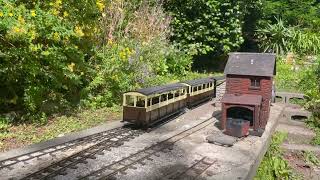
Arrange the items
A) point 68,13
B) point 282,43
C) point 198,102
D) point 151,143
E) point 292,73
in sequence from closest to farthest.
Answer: point 151,143
point 68,13
point 198,102
point 292,73
point 282,43

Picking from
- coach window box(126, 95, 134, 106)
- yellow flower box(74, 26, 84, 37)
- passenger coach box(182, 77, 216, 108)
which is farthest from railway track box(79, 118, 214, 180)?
yellow flower box(74, 26, 84, 37)

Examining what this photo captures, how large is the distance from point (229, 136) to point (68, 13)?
737cm

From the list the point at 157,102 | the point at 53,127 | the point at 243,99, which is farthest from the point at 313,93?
the point at 53,127

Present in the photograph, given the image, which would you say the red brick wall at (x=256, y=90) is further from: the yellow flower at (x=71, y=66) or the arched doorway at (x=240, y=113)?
the yellow flower at (x=71, y=66)

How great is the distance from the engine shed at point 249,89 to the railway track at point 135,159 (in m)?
1.76

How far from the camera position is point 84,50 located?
16.8m

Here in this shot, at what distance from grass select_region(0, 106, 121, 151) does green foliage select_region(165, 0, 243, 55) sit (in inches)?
452

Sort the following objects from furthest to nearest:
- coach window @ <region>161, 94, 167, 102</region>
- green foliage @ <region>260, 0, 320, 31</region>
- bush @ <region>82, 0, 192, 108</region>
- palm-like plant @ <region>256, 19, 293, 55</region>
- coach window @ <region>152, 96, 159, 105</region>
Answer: green foliage @ <region>260, 0, 320, 31</region> < palm-like plant @ <region>256, 19, 293, 55</region> < bush @ <region>82, 0, 192, 108</region> < coach window @ <region>161, 94, 167, 102</region> < coach window @ <region>152, 96, 159, 105</region>

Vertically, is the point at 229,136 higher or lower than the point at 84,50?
lower

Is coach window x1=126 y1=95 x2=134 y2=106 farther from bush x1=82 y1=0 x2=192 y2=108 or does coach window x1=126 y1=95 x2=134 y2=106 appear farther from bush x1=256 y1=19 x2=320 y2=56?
bush x1=256 y1=19 x2=320 y2=56

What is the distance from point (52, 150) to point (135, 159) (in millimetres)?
2507

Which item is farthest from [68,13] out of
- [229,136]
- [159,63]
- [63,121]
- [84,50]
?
[159,63]

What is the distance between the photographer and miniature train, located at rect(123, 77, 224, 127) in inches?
568

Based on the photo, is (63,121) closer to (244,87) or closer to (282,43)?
(244,87)
